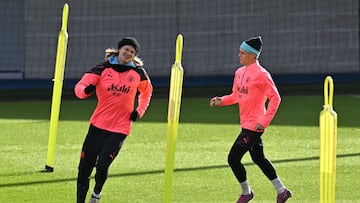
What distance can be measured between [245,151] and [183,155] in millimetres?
4301

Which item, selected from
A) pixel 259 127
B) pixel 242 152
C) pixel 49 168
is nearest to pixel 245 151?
pixel 242 152

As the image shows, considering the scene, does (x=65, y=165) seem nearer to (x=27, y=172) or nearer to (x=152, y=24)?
(x=27, y=172)

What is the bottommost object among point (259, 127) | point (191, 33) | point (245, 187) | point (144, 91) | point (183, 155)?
point (183, 155)

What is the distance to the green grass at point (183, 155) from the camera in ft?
41.9

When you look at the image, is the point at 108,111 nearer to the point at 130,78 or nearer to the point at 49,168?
the point at 130,78

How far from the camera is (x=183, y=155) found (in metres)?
15.6

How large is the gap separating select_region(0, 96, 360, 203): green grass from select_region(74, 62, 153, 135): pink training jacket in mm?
1433

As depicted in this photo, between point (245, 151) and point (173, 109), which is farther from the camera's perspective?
point (245, 151)

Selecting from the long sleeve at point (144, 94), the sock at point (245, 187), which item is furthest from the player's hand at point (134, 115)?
the sock at point (245, 187)

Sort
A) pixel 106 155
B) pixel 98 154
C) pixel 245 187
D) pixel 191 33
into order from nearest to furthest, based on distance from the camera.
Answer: pixel 106 155 < pixel 98 154 < pixel 245 187 < pixel 191 33

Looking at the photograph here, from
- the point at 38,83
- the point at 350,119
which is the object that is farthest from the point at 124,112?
the point at 38,83

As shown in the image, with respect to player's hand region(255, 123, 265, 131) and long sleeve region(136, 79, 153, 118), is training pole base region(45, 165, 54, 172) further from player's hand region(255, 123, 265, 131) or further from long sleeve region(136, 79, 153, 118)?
player's hand region(255, 123, 265, 131)

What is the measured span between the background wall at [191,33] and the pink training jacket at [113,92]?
46.4ft

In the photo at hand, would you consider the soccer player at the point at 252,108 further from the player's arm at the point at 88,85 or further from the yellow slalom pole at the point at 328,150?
the yellow slalom pole at the point at 328,150
